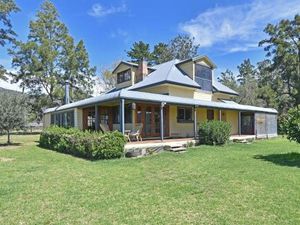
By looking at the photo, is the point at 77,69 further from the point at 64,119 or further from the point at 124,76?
the point at 64,119

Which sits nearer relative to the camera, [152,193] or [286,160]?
[152,193]

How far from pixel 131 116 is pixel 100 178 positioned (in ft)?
33.5

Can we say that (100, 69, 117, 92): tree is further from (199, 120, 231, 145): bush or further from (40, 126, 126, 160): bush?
(40, 126, 126, 160): bush

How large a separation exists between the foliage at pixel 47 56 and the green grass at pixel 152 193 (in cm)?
2959

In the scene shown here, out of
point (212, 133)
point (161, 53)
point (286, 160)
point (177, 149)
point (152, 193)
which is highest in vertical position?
point (161, 53)

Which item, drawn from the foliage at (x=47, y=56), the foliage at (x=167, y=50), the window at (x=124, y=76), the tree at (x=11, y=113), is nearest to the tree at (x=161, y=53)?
the foliage at (x=167, y=50)

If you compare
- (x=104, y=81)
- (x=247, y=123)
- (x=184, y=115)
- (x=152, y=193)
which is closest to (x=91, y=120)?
(x=184, y=115)

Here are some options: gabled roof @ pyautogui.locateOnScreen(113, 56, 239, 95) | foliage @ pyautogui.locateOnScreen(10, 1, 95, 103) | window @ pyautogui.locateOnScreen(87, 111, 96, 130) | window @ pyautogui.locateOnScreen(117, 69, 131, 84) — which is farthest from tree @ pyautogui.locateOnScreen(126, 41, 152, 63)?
window @ pyautogui.locateOnScreen(87, 111, 96, 130)

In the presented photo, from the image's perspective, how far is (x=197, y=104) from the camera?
57.3ft

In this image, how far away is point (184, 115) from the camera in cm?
2080

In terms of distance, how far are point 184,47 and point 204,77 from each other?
81.1 ft

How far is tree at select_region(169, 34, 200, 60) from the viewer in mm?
46812

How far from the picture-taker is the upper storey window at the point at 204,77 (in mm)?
23047

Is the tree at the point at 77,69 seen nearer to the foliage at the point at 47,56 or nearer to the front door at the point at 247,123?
the foliage at the point at 47,56
